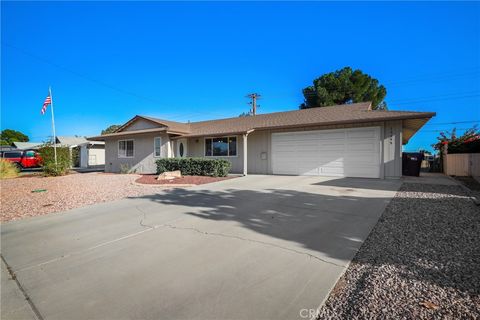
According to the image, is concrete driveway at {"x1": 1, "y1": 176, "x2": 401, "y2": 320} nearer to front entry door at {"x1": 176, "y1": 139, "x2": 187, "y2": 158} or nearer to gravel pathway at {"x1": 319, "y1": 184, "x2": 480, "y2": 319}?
gravel pathway at {"x1": 319, "y1": 184, "x2": 480, "y2": 319}

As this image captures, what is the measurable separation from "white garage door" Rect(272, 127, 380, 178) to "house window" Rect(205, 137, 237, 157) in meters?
2.83

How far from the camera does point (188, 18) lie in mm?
12844

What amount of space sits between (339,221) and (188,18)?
12994 millimetres

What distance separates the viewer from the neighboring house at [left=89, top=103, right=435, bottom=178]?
10758 mm

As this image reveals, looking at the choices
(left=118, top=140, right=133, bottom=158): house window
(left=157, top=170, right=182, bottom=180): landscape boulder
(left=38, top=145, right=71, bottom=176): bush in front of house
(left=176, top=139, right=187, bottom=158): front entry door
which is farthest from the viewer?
(left=118, top=140, right=133, bottom=158): house window

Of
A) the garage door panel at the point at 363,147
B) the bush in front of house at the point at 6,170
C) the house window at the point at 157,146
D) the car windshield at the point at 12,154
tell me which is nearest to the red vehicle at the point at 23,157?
the car windshield at the point at 12,154

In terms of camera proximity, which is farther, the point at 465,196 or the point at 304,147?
the point at 304,147

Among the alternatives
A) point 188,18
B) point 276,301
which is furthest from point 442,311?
point 188,18

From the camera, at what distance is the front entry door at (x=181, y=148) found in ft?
55.3

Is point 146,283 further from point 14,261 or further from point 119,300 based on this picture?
Result: point 14,261

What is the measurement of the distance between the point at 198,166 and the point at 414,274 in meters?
11.3

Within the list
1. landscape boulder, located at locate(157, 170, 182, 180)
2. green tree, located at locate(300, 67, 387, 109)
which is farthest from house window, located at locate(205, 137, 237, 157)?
green tree, located at locate(300, 67, 387, 109)

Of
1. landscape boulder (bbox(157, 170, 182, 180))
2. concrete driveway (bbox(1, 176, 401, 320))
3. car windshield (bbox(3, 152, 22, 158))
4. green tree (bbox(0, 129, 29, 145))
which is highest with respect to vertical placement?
green tree (bbox(0, 129, 29, 145))

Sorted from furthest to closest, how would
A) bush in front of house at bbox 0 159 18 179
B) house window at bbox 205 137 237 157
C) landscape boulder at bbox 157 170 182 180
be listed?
house window at bbox 205 137 237 157 < bush in front of house at bbox 0 159 18 179 < landscape boulder at bbox 157 170 182 180
